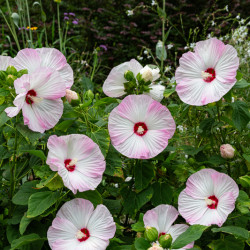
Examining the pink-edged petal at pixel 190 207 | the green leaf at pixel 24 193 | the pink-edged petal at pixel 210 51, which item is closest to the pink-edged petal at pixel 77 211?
the green leaf at pixel 24 193

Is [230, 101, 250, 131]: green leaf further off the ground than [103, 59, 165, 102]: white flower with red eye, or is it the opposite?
[103, 59, 165, 102]: white flower with red eye

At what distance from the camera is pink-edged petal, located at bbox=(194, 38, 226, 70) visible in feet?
3.06

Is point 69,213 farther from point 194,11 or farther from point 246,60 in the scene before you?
Result: point 194,11

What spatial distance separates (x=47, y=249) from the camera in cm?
103

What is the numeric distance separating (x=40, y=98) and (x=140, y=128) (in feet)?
0.76

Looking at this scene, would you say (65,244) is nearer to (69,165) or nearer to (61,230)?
(61,230)

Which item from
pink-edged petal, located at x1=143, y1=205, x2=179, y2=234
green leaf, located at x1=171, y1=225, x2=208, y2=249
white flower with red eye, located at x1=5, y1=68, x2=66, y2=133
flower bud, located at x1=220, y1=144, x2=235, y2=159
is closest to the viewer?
green leaf, located at x1=171, y1=225, x2=208, y2=249

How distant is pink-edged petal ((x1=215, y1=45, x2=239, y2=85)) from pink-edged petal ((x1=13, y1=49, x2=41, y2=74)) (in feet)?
1.34

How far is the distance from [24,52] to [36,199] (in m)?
0.33

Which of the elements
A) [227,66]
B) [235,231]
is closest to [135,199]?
[235,231]

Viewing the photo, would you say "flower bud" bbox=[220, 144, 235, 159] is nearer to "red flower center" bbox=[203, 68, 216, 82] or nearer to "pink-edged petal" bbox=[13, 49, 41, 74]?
"red flower center" bbox=[203, 68, 216, 82]

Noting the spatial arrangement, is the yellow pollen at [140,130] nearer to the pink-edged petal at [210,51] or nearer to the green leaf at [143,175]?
the green leaf at [143,175]

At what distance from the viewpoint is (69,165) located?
0.87m

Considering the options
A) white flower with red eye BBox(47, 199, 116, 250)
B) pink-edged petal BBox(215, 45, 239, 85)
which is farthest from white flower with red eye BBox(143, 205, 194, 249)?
pink-edged petal BBox(215, 45, 239, 85)
